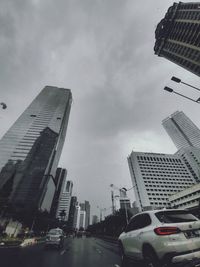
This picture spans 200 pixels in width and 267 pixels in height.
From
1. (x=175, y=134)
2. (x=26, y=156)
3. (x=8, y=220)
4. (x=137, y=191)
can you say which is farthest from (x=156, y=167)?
(x=8, y=220)

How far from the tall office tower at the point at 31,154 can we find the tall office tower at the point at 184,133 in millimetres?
126629

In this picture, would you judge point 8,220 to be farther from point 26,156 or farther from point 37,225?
point 26,156

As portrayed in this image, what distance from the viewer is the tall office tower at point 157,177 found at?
397 feet

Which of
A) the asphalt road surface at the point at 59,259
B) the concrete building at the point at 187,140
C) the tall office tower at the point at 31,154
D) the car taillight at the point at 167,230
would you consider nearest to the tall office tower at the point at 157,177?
the concrete building at the point at 187,140

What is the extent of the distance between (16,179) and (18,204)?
1958 centimetres

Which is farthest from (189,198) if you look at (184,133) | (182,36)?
(184,133)

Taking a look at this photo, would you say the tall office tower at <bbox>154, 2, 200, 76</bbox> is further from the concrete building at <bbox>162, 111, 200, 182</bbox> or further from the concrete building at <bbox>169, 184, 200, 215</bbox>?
the concrete building at <bbox>162, 111, 200, 182</bbox>

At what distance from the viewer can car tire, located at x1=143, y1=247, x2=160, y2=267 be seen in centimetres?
461

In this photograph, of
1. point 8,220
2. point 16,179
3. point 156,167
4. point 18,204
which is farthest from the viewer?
point 156,167

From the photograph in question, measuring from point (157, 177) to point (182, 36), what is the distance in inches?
3929

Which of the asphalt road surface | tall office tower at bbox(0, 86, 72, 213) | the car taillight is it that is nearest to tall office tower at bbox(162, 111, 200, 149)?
tall office tower at bbox(0, 86, 72, 213)

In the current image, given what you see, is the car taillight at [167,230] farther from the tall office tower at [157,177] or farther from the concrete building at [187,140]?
the concrete building at [187,140]

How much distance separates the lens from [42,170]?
12762 centimetres

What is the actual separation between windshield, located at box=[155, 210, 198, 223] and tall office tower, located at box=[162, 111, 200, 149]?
188778 millimetres
